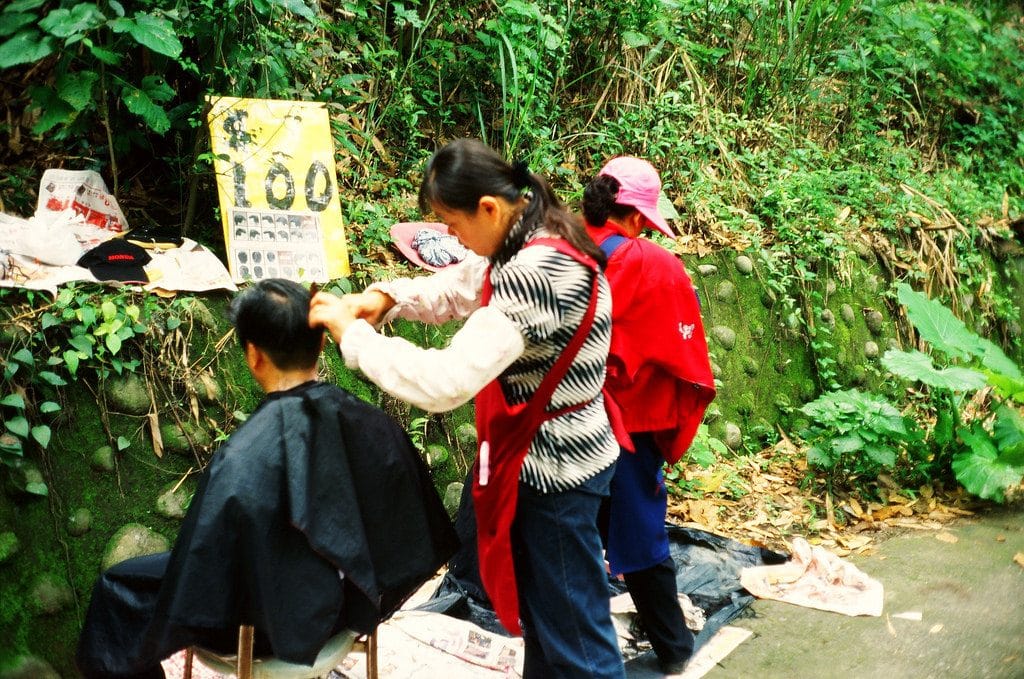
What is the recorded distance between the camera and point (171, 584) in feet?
6.84

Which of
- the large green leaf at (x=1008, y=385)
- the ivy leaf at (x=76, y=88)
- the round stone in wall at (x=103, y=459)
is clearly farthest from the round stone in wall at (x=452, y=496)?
the large green leaf at (x=1008, y=385)

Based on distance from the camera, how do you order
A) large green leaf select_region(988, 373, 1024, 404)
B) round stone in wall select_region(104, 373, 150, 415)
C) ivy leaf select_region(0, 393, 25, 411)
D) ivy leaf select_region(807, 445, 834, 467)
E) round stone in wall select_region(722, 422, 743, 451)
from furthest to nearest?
round stone in wall select_region(722, 422, 743, 451) < ivy leaf select_region(807, 445, 834, 467) < large green leaf select_region(988, 373, 1024, 404) < round stone in wall select_region(104, 373, 150, 415) < ivy leaf select_region(0, 393, 25, 411)

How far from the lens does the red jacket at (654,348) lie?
3.15 m

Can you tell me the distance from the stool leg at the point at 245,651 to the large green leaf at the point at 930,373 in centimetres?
405

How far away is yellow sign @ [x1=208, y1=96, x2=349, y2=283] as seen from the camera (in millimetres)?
3955

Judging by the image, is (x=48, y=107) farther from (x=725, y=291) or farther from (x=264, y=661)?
(x=725, y=291)

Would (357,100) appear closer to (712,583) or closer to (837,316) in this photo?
(712,583)

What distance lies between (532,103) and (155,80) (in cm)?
260

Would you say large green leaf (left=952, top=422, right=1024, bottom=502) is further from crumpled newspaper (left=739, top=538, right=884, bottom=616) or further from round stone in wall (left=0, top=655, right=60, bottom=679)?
round stone in wall (left=0, top=655, right=60, bottom=679)

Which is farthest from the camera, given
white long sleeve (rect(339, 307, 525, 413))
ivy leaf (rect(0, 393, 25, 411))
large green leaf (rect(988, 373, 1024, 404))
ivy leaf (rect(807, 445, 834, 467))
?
ivy leaf (rect(807, 445, 834, 467))

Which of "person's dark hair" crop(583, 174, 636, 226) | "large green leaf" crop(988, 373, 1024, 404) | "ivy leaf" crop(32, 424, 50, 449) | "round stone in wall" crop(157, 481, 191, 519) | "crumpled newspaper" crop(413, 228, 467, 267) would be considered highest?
"person's dark hair" crop(583, 174, 636, 226)

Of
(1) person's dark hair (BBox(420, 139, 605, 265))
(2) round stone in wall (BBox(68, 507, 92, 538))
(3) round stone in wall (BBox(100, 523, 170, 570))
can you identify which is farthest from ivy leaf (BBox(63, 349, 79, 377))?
(1) person's dark hair (BBox(420, 139, 605, 265))

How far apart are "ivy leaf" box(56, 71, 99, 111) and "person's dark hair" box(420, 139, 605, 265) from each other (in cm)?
196

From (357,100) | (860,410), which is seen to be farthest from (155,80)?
(860,410)
